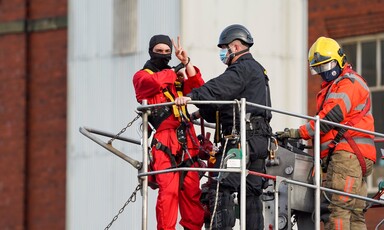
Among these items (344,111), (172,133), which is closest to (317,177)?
(344,111)

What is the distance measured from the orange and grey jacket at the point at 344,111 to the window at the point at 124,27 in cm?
1153

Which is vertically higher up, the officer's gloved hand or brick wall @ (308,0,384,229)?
brick wall @ (308,0,384,229)

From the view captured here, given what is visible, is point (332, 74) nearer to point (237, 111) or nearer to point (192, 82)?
point (237, 111)

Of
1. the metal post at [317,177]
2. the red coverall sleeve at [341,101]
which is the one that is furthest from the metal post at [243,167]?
the red coverall sleeve at [341,101]

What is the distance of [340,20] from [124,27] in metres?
3.76

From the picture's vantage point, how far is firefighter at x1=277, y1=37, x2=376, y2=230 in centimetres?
1638

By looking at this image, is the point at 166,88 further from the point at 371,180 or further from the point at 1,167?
the point at 1,167

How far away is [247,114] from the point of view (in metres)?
16.2

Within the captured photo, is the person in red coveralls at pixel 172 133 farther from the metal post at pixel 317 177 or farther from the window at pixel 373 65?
the window at pixel 373 65

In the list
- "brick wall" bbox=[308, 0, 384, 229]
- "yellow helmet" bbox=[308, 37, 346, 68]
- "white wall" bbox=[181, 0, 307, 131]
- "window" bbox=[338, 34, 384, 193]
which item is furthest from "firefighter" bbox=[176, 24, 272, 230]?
"brick wall" bbox=[308, 0, 384, 229]

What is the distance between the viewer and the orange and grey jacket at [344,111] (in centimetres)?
1644

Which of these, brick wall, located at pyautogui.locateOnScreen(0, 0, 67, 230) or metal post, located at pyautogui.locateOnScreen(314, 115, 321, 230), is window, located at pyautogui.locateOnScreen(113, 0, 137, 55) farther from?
metal post, located at pyautogui.locateOnScreen(314, 115, 321, 230)

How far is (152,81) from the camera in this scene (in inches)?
650

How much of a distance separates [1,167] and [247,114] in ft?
53.2
